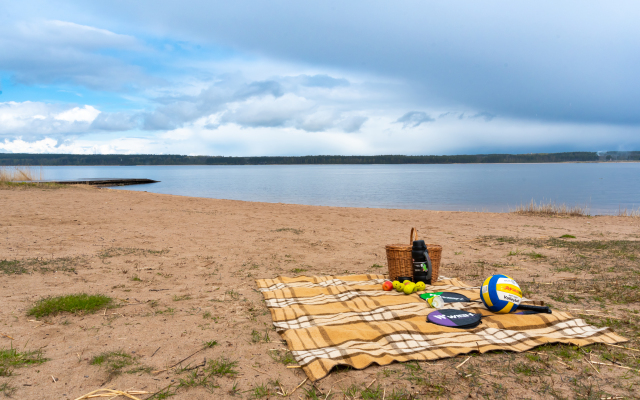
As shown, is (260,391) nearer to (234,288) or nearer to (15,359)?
(15,359)

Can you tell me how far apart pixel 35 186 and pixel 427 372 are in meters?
26.0

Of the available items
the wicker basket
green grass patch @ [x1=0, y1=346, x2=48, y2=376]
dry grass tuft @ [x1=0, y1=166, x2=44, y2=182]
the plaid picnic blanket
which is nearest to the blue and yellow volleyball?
the plaid picnic blanket

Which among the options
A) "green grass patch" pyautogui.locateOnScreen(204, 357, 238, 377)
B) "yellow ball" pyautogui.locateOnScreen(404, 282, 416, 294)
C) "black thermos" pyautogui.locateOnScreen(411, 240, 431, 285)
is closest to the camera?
"green grass patch" pyautogui.locateOnScreen(204, 357, 238, 377)

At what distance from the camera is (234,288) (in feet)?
20.8

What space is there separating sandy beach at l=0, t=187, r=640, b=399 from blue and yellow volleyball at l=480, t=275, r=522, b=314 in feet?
3.06

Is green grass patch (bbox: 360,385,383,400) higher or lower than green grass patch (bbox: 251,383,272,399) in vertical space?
Answer: higher

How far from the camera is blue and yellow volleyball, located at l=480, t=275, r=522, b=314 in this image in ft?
16.0

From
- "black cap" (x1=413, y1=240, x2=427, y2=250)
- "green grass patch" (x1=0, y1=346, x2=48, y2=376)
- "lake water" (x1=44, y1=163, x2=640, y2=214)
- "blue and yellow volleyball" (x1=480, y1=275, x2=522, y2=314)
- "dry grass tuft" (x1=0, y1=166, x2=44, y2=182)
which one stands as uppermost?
"dry grass tuft" (x1=0, y1=166, x2=44, y2=182)

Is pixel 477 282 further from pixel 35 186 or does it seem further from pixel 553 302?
pixel 35 186

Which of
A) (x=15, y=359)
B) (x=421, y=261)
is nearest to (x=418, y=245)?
(x=421, y=261)

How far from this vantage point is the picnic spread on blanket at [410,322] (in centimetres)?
393

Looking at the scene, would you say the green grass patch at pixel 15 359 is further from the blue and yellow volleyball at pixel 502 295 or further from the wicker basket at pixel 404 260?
the blue and yellow volleyball at pixel 502 295

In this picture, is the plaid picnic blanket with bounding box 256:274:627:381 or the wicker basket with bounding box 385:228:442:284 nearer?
the plaid picnic blanket with bounding box 256:274:627:381

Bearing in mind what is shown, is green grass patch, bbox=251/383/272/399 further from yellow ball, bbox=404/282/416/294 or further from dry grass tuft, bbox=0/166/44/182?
dry grass tuft, bbox=0/166/44/182
